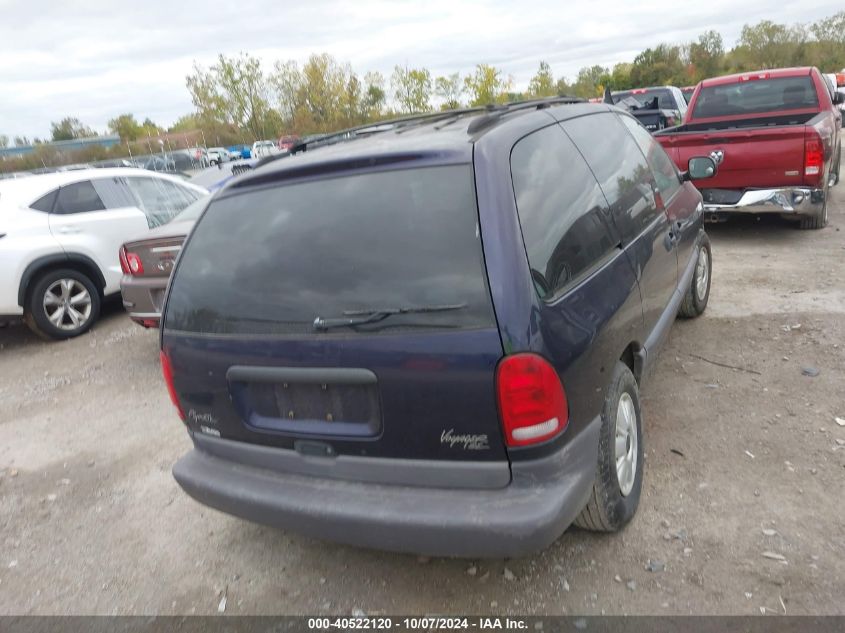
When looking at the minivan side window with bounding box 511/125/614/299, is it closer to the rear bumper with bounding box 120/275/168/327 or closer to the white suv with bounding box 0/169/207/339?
the rear bumper with bounding box 120/275/168/327

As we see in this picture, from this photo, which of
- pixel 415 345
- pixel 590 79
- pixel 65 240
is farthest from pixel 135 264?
pixel 590 79

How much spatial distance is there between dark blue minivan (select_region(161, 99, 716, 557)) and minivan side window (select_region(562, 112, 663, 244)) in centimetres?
26

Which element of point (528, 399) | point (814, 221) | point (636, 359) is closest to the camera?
point (528, 399)

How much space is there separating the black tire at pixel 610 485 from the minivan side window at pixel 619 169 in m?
0.74

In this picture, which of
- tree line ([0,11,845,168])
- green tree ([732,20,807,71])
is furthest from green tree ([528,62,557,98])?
green tree ([732,20,807,71])

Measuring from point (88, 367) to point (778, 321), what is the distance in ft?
19.0

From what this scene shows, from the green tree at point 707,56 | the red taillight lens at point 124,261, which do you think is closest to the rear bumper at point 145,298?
the red taillight lens at point 124,261

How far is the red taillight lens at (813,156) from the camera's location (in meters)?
6.56

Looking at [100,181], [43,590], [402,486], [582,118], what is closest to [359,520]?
[402,486]

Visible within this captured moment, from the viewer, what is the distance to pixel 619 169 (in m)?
3.51

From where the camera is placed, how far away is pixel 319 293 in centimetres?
238

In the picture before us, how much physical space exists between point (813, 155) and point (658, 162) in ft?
10.7

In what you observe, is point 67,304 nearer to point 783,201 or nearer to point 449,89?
point 783,201

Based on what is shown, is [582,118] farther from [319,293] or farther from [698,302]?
[698,302]
